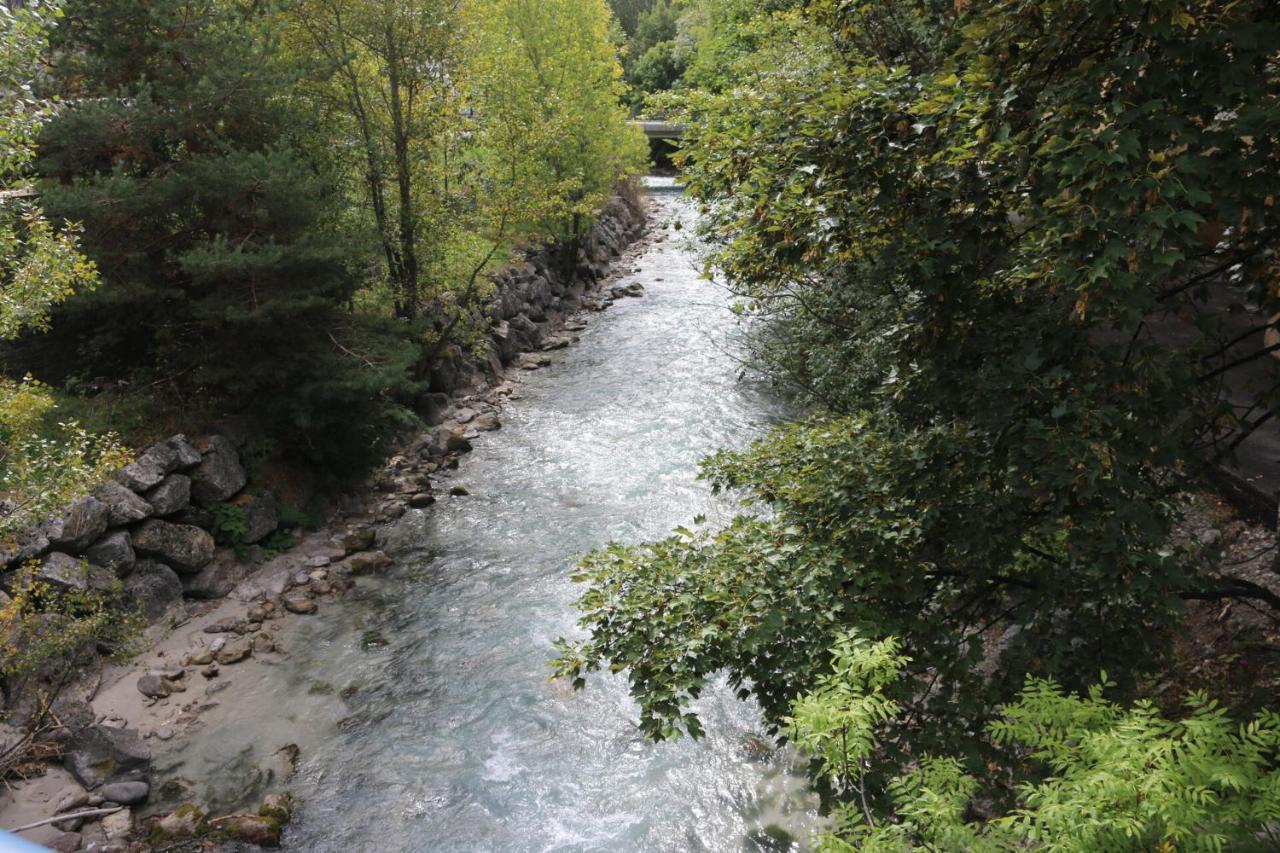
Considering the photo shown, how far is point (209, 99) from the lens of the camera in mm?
12242

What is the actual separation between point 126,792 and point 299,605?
3665 millimetres

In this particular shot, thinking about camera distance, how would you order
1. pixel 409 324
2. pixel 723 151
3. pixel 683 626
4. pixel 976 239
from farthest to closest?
pixel 409 324
pixel 723 151
pixel 683 626
pixel 976 239

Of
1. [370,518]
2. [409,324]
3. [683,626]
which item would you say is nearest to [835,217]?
[683,626]

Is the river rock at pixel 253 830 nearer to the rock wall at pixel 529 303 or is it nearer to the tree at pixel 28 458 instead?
the tree at pixel 28 458

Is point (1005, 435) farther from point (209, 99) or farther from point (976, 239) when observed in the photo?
point (209, 99)

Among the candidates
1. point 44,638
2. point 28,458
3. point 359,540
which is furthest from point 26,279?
point 359,540

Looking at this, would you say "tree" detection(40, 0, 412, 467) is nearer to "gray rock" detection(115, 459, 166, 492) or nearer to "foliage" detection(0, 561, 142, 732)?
"gray rock" detection(115, 459, 166, 492)

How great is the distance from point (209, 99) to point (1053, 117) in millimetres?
12766

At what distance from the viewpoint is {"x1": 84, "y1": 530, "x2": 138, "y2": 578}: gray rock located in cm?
1001

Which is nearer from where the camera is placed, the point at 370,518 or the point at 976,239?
the point at 976,239

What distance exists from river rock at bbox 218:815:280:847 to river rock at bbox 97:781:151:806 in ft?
3.26

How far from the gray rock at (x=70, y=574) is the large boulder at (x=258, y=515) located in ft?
8.11

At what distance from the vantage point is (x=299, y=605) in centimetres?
1143

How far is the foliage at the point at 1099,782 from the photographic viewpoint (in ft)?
8.08
